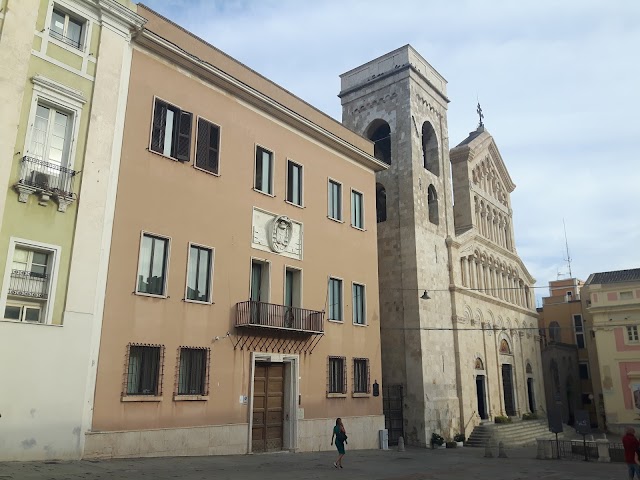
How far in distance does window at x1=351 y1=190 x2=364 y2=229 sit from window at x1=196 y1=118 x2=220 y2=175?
840 centimetres

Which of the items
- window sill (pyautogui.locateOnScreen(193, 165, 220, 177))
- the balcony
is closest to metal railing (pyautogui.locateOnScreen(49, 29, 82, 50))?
the balcony

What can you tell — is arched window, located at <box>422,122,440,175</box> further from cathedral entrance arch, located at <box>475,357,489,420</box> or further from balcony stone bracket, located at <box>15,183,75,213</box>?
balcony stone bracket, located at <box>15,183,75,213</box>

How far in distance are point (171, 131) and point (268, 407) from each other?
1023 centimetres

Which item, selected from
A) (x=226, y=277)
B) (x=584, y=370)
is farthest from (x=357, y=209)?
(x=584, y=370)

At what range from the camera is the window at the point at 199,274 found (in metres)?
17.3

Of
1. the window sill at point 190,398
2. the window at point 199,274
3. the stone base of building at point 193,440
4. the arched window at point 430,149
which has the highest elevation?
the arched window at point 430,149

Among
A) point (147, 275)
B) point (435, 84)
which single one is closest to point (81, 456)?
point (147, 275)

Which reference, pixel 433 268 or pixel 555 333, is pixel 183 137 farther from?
pixel 555 333

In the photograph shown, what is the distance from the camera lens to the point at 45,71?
568 inches

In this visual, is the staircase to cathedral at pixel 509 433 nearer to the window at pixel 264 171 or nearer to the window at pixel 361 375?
the window at pixel 361 375

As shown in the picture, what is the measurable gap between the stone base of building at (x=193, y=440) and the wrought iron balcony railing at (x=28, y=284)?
3.80m

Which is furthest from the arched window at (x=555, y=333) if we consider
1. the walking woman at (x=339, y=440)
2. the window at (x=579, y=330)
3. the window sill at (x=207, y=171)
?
the window sill at (x=207, y=171)

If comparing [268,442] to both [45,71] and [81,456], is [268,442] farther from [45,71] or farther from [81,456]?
[45,71]

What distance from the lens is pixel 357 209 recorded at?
25.8 m
